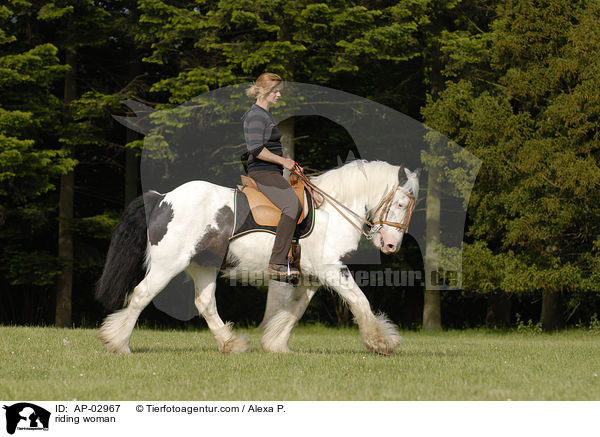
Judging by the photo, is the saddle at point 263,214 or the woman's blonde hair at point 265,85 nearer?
the woman's blonde hair at point 265,85

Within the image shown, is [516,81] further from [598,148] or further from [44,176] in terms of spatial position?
[44,176]

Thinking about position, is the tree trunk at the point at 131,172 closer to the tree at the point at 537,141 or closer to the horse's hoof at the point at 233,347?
the tree at the point at 537,141

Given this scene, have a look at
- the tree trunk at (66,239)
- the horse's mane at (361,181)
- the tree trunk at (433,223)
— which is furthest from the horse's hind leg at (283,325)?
the tree trunk at (66,239)

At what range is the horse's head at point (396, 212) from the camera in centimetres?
835

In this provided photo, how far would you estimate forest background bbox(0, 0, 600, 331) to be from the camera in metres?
16.2

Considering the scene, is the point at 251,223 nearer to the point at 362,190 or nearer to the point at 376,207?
the point at 362,190

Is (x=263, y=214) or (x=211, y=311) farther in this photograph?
(x=211, y=311)

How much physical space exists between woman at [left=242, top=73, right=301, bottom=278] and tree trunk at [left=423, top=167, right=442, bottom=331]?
1066cm

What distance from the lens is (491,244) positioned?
812 inches

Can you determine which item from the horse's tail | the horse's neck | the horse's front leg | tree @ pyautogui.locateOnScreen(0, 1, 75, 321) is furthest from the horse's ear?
tree @ pyautogui.locateOnScreen(0, 1, 75, 321)

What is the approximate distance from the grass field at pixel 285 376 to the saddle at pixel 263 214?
1.56 metres

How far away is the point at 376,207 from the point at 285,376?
2855 millimetres

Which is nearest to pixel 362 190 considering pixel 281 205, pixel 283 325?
pixel 281 205

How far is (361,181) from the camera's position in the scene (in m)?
8.63
